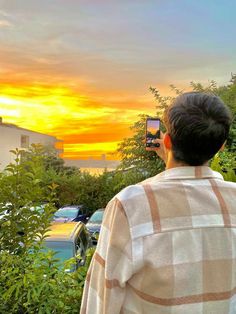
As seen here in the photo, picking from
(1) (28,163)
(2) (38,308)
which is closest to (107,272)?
(2) (38,308)

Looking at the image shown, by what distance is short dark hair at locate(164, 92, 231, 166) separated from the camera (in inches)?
56.5

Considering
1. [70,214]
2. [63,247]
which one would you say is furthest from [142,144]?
[70,214]

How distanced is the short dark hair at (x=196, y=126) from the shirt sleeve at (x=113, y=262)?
29 centimetres

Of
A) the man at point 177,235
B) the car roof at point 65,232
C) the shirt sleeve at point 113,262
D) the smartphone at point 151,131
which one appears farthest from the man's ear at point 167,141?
the car roof at point 65,232

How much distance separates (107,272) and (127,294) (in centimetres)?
10

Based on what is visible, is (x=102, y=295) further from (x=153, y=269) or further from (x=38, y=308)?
(x=38, y=308)

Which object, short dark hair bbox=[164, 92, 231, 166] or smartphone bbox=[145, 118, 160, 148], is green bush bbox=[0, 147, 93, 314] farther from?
short dark hair bbox=[164, 92, 231, 166]

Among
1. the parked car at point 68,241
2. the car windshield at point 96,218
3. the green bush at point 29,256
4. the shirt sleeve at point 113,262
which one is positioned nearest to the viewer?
the shirt sleeve at point 113,262

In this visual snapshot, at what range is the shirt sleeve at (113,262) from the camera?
1.33m

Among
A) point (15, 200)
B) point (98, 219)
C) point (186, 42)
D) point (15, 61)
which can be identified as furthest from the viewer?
point (98, 219)

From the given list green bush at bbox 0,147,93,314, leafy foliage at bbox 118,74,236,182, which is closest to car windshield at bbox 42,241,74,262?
leafy foliage at bbox 118,74,236,182

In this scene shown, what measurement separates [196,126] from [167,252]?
1.36 feet

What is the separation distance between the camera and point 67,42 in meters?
7.77

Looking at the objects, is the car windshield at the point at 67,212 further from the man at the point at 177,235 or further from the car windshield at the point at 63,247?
the man at the point at 177,235
